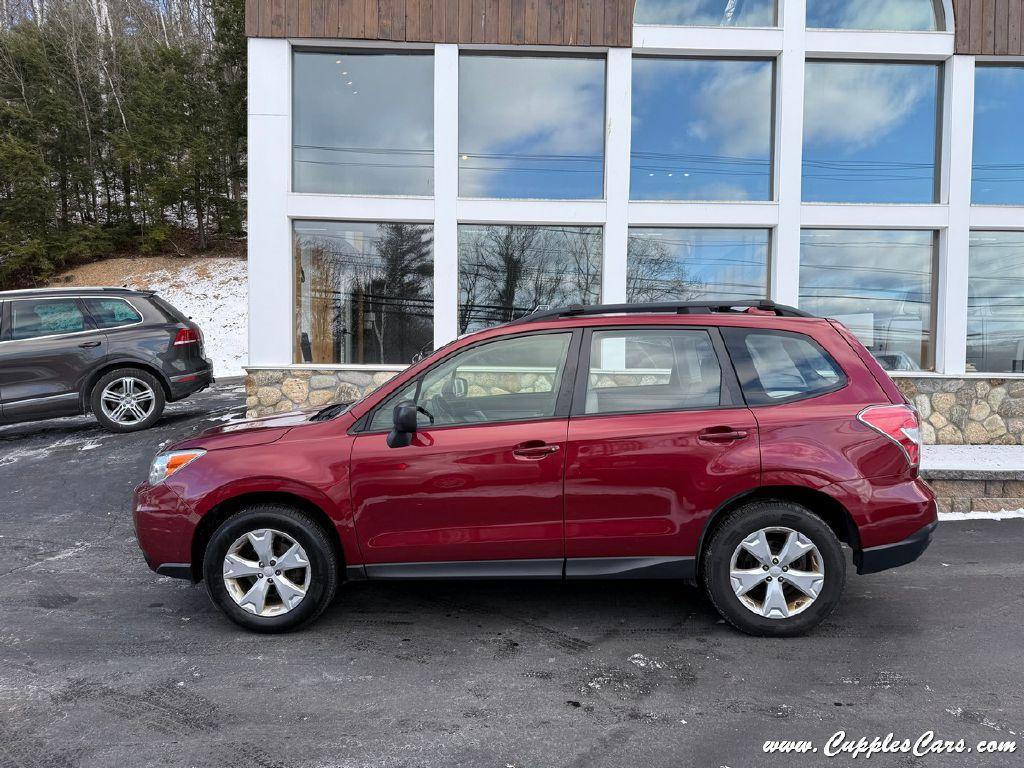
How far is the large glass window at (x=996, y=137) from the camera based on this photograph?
8625 mm

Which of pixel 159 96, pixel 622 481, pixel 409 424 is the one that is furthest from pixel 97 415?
pixel 159 96

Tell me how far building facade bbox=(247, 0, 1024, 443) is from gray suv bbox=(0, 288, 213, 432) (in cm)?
129

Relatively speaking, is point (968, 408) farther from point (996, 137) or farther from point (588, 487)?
point (588, 487)

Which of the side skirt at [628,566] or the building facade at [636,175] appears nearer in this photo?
the side skirt at [628,566]

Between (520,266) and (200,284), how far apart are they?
17708 mm

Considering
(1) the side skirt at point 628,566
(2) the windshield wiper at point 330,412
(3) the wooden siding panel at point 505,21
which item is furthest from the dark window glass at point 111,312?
(1) the side skirt at point 628,566

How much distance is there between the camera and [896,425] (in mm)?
3500

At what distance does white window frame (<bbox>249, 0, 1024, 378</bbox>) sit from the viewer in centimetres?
834

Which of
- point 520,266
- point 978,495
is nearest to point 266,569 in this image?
point 520,266

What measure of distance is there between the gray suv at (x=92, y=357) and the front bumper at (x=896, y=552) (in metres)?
8.05

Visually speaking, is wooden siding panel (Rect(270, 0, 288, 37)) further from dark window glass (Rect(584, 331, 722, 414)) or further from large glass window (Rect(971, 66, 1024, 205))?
large glass window (Rect(971, 66, 1024, 205))

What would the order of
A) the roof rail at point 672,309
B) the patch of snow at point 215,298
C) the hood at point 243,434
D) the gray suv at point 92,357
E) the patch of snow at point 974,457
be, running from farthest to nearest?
the patch of snow at point 215,298, the gray suv at point 92,357, the patch of snow at point 974,457, the roof rail at point 672,309, the hood at point 243,434

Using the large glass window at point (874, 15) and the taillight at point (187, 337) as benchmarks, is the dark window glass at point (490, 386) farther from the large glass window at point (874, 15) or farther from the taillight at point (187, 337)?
the large glass window at point (874, 15)

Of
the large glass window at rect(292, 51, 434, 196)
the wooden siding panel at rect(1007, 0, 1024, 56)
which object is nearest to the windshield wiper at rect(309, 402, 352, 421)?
the large glass window at rect(292, 51, 434, 196)
